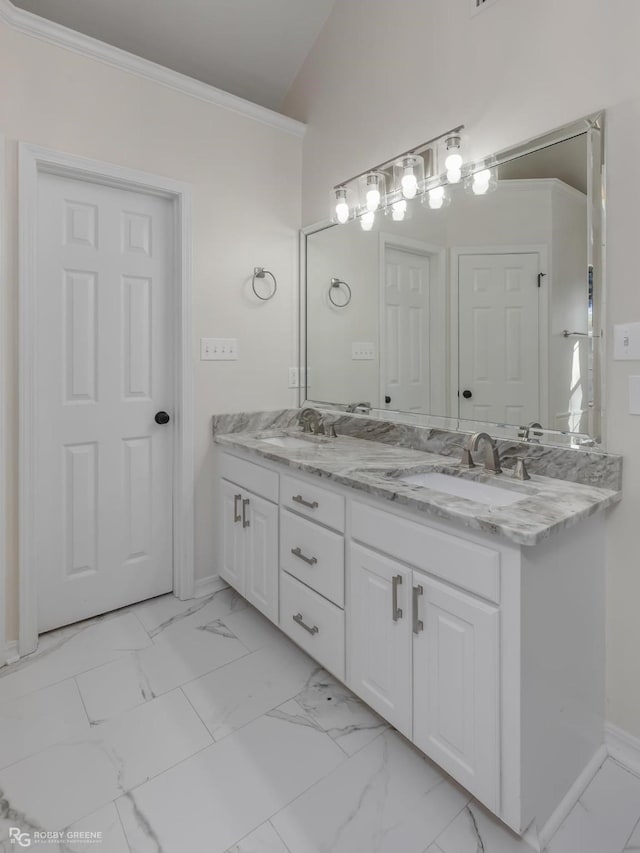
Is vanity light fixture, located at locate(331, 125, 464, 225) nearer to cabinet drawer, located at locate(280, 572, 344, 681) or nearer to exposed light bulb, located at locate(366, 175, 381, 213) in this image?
exposed light bulb, located at locate(366, 175, 381, 213)

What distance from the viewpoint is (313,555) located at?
5.74 ft

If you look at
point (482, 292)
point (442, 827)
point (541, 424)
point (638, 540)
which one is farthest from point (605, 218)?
point (442, 827)

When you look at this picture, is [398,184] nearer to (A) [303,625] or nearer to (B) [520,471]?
(B) [520,471]

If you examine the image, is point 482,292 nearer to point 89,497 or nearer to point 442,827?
point 442,827

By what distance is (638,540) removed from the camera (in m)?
1.39

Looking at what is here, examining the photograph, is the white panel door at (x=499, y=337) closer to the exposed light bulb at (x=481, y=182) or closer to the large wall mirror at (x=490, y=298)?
the large wall mirror at (x=490, y=298)

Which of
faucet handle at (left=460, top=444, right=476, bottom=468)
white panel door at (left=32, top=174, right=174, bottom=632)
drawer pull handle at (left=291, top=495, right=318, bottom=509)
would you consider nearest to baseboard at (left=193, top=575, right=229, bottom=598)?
white panel door at (left=32, top=174, right=174, bottom=632)

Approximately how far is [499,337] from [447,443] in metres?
0.44

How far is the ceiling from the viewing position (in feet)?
7.01

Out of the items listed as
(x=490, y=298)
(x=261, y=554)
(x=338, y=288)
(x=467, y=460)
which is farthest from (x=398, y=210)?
(x=261, y=554)

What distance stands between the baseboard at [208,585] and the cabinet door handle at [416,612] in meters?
1.42

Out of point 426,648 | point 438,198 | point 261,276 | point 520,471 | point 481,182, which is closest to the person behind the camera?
point 426,648

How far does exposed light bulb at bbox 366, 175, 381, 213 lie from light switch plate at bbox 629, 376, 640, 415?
4.26 feet

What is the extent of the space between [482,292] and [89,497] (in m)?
1.86
